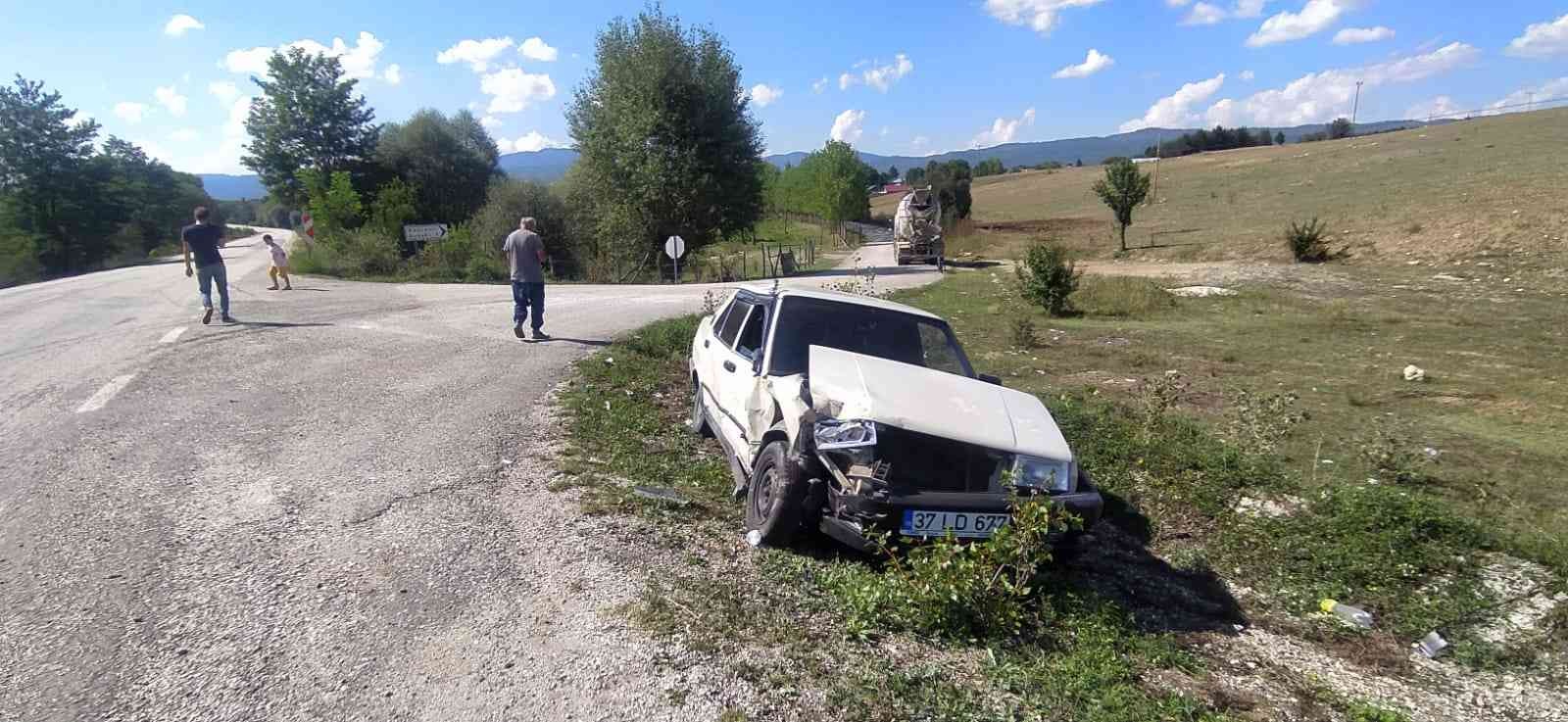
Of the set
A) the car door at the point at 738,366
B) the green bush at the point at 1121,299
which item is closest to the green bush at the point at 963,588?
the car door at the point at 738,366

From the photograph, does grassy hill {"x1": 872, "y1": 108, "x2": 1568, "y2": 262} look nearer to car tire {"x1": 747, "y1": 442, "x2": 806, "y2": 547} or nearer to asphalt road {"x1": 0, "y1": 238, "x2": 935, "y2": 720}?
car tire {"x1": 747, "y1": 442, "x2": 806, "y2": 547}

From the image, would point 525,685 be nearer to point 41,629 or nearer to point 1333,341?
point 41,629

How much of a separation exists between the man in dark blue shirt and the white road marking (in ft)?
12.0

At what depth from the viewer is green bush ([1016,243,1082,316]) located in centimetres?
1677

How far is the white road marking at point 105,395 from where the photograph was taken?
6780 mm

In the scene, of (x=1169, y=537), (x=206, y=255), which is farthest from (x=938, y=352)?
(x=206, y=255)

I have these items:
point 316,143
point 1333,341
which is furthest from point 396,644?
point 316,143

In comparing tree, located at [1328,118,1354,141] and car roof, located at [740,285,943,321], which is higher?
tree, located at [1328,118,1354,141]

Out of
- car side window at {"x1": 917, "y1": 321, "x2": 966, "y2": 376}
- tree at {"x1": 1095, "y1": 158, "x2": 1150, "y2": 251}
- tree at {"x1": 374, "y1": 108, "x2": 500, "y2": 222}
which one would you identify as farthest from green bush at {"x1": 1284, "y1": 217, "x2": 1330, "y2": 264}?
tree at {"x1": 374, "y1": 108, "x2": 500, "y2": 222}

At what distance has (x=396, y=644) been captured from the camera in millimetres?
3449

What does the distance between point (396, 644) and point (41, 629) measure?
4.72 feet

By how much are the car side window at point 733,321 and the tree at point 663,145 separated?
2400 cm

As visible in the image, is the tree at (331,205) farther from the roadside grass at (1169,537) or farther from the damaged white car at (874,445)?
the damaged white car at (874,445)

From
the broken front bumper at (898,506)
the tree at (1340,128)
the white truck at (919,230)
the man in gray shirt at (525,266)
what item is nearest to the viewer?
the broken front bumper at (898,506)
